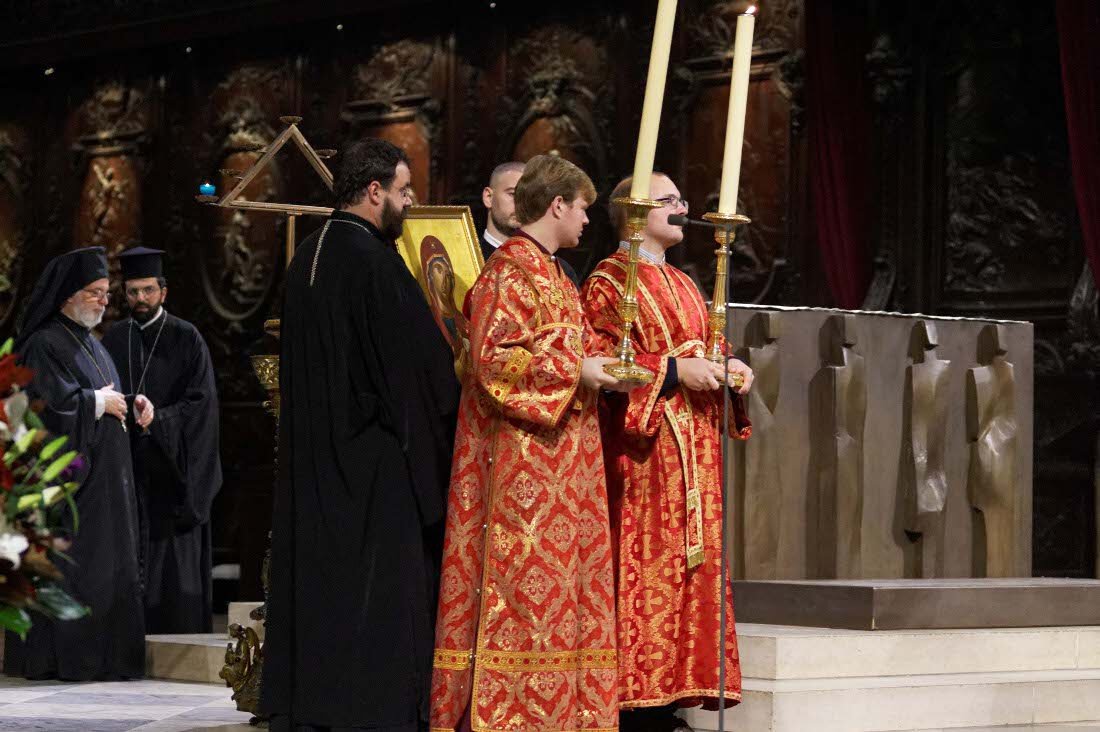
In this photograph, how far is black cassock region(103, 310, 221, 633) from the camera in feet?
23.9

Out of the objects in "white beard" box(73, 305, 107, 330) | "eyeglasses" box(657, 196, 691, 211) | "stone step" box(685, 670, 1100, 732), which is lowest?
"stone step" box(685, 670, 1100, 732)

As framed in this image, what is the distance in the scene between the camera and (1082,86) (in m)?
7.01

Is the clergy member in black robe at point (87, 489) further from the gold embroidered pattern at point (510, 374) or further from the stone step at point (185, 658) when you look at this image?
the gold embroidered pattern at point (510, 374)

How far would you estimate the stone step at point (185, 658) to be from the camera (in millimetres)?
6422

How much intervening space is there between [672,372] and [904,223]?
4474 millimetres

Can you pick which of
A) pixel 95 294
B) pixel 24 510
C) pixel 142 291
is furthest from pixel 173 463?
pixel 24 510

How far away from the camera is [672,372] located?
13.2 feet

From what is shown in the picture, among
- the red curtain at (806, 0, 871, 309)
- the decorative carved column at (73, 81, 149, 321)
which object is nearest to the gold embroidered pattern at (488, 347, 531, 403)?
the red curtain at (806, 0, 871, 309)

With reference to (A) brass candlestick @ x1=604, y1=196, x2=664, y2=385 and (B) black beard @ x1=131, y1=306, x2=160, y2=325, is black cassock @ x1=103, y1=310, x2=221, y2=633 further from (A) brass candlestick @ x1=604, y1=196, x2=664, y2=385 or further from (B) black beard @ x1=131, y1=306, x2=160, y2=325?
(A) brass candlestick @ x1=604, y1=196, x2=664, y2=385

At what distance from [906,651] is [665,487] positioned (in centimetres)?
123

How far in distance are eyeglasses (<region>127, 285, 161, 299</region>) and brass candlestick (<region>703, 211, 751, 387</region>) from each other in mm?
3982

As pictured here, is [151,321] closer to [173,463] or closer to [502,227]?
[173,463]

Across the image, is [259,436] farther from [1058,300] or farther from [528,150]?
[1058,300]

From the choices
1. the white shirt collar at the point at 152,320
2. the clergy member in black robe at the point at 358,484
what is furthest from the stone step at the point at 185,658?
the clergy member in black robe at the point at 358,484
